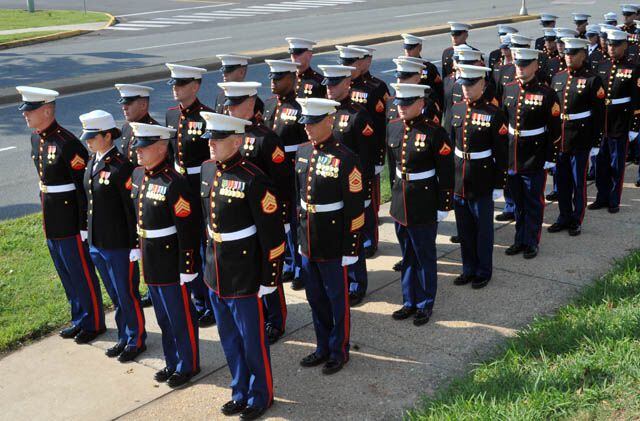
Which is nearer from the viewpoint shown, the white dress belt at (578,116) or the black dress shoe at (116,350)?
the black dress shoe at (116,350)

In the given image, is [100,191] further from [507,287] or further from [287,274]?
[507,287]

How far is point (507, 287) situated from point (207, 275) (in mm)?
3037

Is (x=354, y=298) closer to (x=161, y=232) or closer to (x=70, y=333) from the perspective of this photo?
(x=161, y=232)

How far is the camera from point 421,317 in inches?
271

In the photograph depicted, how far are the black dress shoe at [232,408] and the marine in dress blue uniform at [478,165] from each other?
2742 mm

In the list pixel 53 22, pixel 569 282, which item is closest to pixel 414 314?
pixel 569 282

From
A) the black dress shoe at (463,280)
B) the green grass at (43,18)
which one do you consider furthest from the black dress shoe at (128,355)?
the green grass at (43,18)

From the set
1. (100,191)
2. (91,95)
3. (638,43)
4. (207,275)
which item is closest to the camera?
(207,275)

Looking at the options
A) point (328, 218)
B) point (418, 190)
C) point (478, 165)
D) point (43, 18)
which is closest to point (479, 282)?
point (478, 165)

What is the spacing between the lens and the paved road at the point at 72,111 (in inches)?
429

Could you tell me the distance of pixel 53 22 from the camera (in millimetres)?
28531

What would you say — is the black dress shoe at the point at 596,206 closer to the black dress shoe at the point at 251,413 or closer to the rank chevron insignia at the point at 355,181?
the rank chevron insignia at the point at 355,181

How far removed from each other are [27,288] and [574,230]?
213 inches

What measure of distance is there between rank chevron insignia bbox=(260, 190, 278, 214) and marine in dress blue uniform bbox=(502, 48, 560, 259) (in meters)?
3.38
